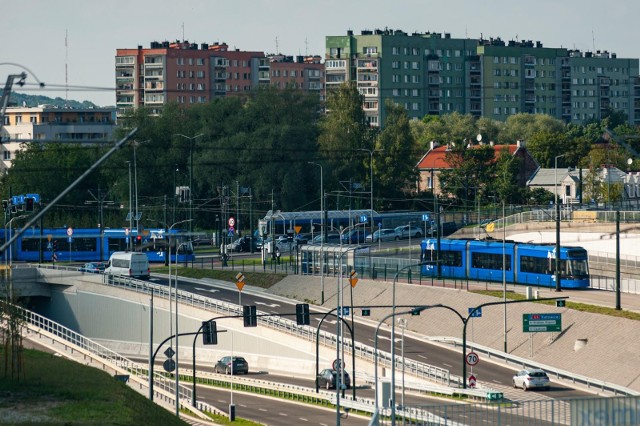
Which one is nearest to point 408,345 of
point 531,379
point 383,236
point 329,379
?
point 329,379

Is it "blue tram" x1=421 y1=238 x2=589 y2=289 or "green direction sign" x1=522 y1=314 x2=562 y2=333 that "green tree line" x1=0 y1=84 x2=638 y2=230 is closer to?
"blue tram" x1=421 y1=238 x2=589 y2=289

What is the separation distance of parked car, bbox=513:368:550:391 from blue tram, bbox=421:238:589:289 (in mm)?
19725

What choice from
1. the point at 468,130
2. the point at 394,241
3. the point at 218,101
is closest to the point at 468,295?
the point at 394,241

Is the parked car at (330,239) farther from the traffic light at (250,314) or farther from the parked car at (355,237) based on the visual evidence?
the traffic light at (250,314)

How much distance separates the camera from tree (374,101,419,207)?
486ft

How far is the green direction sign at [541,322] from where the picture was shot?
78125mm

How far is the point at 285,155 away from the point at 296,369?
57591mm

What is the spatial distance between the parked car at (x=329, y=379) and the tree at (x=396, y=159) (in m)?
74.1

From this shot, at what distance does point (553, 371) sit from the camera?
72875 mm

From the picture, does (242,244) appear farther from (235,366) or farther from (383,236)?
(235,366)

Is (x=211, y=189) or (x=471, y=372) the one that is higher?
(x=211, y=189)

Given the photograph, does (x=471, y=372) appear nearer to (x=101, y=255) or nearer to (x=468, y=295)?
(x=468, y=295)

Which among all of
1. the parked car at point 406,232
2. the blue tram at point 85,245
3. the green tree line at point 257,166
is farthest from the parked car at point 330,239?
the blue tram at point 85,245

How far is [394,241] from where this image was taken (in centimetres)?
13225
